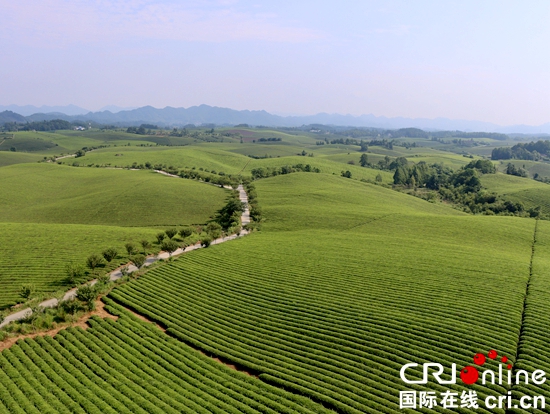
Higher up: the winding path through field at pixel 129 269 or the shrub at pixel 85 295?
the shrub at pixel 85 295

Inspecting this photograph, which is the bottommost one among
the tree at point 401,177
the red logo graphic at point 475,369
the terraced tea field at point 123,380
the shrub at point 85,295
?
the terraced tea field at point 123,380

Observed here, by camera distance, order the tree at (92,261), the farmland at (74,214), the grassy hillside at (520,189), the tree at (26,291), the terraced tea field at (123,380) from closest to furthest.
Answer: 1. the terraced tea field at (123,380)
2. the tree at (26,291)
3. the tree at (92,261)
4. the farmland at (74,214)
5. the grassy hillside at (520,189)

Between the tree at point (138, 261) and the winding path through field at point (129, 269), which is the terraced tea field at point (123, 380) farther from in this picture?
the tree at point (138, 261)

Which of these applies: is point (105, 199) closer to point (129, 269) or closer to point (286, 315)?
point (129, 269)

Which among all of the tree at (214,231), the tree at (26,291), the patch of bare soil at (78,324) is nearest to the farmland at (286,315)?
the patch of bare soil at (78,324)

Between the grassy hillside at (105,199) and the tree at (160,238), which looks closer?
the tree at (160,238)

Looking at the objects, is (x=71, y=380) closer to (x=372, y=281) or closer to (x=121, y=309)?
(x=121, y=309)
